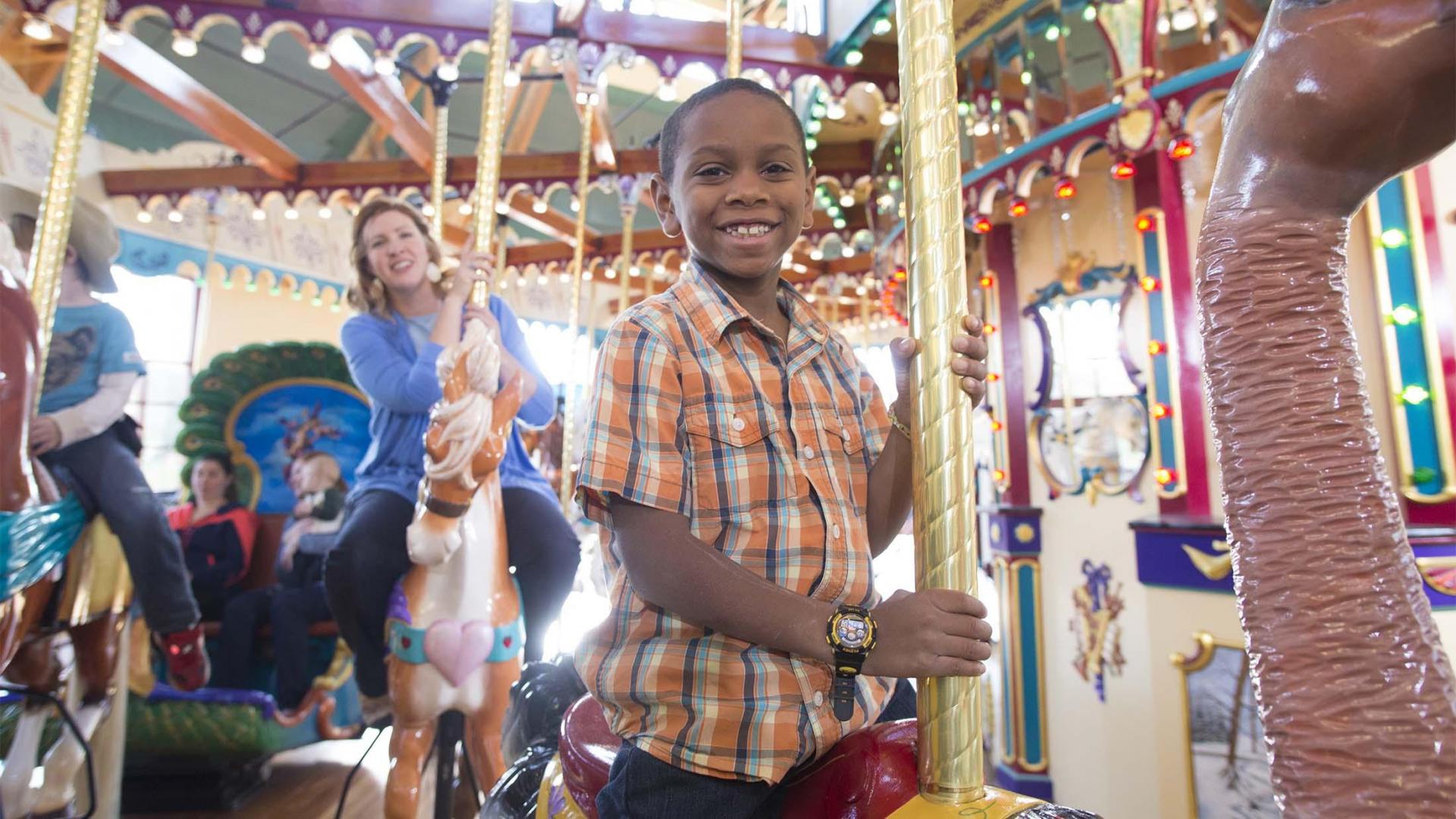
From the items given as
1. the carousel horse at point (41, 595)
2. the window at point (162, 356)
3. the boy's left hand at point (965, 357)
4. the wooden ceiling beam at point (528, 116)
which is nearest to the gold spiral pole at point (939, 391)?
the boy's left hand at point (965, 357)

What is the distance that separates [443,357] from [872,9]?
2517 mm

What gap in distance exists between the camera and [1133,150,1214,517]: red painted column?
125 inches

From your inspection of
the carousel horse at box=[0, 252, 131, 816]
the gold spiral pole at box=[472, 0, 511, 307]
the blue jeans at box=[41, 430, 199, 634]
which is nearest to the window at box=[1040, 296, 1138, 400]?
the gold spiral pole at box=[472, 0, 511, 307]

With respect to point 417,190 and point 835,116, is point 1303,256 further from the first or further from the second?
point 417,190

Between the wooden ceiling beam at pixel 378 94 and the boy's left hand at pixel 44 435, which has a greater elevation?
the wooden ceiling beam at pixel 378 94

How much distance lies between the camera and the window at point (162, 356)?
712 cm

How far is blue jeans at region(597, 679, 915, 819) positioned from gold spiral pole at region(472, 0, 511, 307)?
1.45m

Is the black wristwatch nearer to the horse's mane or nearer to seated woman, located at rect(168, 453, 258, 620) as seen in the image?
the horse's mane

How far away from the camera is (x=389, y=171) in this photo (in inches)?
198

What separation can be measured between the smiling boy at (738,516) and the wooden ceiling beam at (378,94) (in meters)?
3.32

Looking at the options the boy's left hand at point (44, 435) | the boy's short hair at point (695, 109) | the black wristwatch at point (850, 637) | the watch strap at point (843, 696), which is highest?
the boy's short hair at point (695, 109)

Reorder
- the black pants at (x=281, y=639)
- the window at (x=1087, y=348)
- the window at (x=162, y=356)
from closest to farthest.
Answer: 1. the black pants at (x=281, y=639)
2. the window at (x=1087, y=348)
3. the window at (x=162, y=356)

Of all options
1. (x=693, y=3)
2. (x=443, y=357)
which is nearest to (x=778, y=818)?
(x=443, y=357)

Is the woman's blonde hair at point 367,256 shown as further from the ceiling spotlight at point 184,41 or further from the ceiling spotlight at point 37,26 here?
the ceiling spotlight at point 37,26
